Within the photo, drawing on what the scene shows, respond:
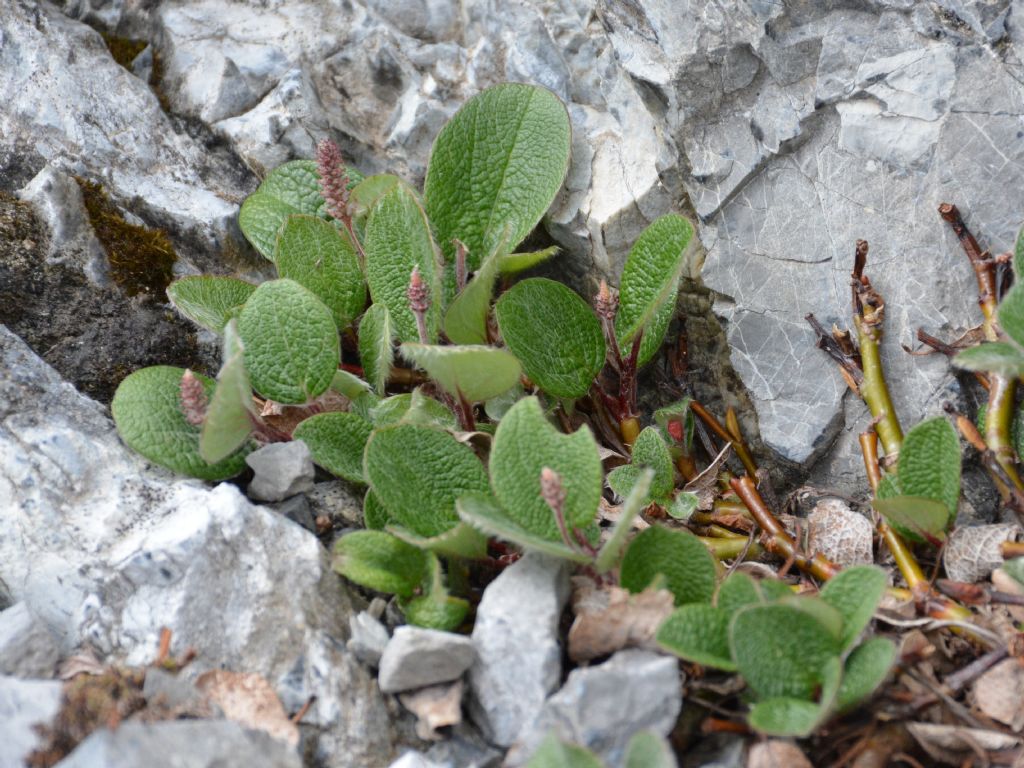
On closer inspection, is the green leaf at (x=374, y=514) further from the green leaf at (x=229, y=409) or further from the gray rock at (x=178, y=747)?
the gray rock at (x=178, y=747)

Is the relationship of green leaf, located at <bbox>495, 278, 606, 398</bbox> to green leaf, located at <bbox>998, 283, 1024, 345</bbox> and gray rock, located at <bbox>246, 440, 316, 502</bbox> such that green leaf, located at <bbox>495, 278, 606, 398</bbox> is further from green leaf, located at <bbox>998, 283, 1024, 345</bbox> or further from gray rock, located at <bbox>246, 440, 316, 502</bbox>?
green leaf, located at <bbox>998, 283, 1024, 345</bbox>

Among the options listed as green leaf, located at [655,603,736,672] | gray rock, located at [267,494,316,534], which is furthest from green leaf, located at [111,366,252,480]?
green leaf, located at [655,603,736,672]

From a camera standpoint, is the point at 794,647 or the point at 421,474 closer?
the point at 794,647

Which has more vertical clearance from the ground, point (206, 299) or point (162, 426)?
point (206, 299)

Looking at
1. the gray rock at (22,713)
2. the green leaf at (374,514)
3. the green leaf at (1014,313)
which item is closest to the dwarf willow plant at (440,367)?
the green leaf at (374,514)

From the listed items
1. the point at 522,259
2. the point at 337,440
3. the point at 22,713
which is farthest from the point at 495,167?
the point at 22,713

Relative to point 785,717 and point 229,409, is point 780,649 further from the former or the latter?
point 229,409

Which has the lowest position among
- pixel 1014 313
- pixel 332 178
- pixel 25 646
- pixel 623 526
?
pixel 25 646
